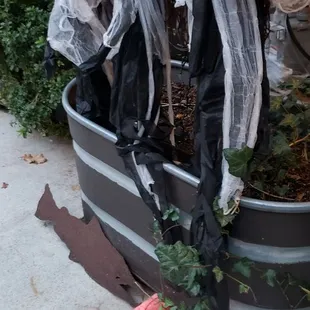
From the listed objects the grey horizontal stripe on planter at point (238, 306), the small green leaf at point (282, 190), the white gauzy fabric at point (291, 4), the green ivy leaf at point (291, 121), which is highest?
the white gauzy fabric at point (291, 4)

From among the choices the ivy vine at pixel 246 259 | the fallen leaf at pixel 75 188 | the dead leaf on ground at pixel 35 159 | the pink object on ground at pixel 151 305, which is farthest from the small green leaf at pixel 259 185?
the dead leaf on ground at pixel 35 159

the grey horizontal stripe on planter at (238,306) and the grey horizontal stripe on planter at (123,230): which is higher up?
the grey horizontal stripe on planter at (238,306)

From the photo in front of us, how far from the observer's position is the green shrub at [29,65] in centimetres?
349

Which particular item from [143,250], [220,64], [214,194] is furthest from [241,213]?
[143,250]

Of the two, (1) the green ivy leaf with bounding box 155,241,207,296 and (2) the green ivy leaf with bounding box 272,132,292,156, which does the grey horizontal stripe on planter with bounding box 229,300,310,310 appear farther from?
(2) the green ivy leaf with bounding box 272,132,292,156

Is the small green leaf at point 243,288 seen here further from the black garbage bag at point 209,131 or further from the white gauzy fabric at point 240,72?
the white gauzy fabric at point 240,72

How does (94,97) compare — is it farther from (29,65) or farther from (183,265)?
(29,65)

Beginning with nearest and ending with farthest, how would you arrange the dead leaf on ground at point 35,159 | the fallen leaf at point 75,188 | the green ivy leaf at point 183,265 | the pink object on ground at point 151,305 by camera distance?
the green ivy leaf at point 183,265
the pink object on ground at point 151,305
the fallen leaf at point 75,188
the dead leaf on ground at point 35,159

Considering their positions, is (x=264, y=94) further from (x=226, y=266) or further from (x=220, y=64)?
(x=226, y=266)

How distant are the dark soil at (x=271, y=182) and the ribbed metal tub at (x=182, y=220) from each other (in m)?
0.21

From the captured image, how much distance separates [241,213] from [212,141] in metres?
0.26

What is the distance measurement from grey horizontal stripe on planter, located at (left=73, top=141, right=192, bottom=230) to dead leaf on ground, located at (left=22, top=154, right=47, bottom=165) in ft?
3.94

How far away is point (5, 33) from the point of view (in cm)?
353

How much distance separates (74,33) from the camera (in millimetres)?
2326
